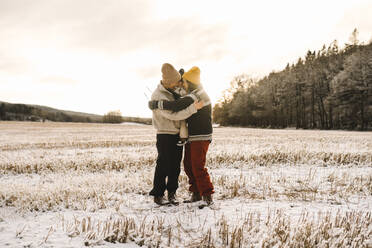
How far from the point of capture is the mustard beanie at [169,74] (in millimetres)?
3451

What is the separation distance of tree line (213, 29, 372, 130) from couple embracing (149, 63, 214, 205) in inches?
1543

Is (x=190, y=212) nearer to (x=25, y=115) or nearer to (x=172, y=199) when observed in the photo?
(x=172, y=199)

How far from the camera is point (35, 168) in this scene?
6500 mm

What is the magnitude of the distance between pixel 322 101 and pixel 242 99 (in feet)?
64.7

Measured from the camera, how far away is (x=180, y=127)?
3674 millimetres

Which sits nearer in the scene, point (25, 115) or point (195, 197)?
point (195, 197)

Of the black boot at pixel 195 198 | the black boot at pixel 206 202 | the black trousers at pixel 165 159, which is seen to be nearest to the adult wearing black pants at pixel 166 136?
the black trousers at pixel 165 159

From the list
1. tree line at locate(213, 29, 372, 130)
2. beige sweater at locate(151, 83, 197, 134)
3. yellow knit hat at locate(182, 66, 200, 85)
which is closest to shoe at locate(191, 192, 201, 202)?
beige sweater at locate(151, 83, 197, 134)

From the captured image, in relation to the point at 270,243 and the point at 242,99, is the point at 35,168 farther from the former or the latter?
the point at 242,99

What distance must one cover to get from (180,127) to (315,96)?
49.2 meters

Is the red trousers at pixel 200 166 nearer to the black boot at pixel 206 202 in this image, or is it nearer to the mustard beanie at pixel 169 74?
the black boot at pixel 206 202

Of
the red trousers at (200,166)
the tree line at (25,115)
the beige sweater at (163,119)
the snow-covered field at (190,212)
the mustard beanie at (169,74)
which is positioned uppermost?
the tree line at (25,115)

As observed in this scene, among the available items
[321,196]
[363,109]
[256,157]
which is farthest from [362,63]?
[321,196]

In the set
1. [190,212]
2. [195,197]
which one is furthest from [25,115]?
[190,212]
